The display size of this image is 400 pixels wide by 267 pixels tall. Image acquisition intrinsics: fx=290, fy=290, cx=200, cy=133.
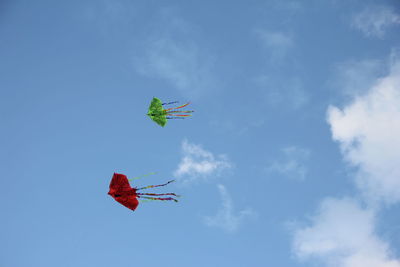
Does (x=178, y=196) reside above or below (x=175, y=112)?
below

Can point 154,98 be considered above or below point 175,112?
above

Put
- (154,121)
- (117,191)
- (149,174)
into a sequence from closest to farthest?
(149,174)
(117,191)
(154,121)

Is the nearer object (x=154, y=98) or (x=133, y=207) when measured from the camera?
(x=133, y=207)

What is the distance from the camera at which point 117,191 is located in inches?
1061

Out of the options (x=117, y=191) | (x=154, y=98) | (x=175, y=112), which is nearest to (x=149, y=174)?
(x=117, y=191)

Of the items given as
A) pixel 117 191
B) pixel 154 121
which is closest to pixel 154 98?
pixel 154 121

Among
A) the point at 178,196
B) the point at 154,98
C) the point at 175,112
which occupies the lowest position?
the point at 178,196

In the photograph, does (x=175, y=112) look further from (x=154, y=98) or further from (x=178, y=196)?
(x=178, y=196)

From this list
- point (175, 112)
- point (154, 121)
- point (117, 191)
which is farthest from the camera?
point (154, 121)

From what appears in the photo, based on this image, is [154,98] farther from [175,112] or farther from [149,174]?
[149,174]

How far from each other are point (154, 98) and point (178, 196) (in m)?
14.3

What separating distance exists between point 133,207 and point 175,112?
423 inches

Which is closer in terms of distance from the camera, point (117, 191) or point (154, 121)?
point (117, 191)

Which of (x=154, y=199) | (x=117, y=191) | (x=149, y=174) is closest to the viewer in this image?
(x=149, y=174)
